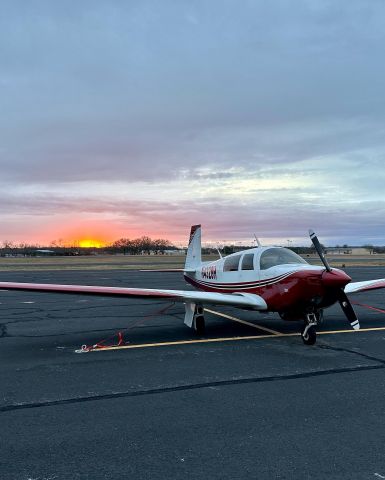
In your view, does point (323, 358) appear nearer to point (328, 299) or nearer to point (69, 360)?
point (328, 299)

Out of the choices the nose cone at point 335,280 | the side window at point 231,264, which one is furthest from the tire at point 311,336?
the side window at point 231,264

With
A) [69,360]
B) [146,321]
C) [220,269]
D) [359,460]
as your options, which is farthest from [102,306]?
[359,460]

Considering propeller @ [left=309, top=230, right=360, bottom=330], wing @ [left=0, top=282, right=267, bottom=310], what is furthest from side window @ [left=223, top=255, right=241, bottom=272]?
propeller @ [left=309, top=230, right=360, bottom=330]

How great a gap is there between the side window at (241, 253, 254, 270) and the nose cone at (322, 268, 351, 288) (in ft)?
7.53

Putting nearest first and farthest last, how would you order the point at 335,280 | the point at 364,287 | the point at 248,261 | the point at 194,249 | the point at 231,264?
the point at 335,280 < the point at 248,261 < the point at 231,264 < the point at 364,287 < the point at 194,249

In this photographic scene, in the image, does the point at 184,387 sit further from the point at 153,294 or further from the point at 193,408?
the point at 153,294

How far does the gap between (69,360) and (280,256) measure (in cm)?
521

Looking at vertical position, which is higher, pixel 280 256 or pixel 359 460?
pixel 280 256

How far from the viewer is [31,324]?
11.5 meters

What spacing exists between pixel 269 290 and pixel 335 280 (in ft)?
5.48

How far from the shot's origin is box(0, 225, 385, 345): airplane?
8.41 metres

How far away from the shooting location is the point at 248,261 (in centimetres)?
1049

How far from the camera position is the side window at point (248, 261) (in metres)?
10.3

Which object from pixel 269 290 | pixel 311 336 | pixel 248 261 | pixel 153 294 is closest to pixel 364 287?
pixel 248 261
